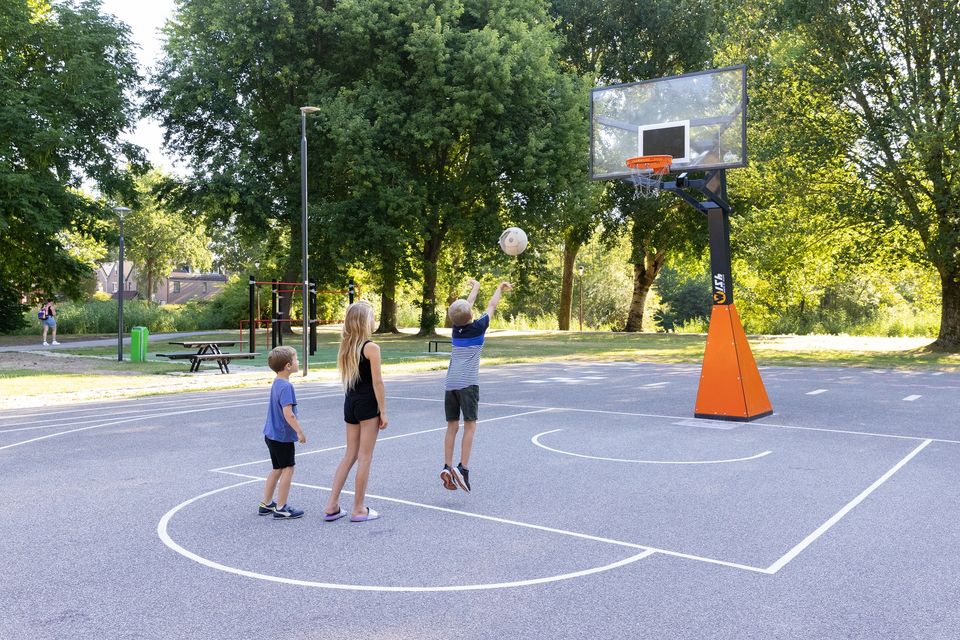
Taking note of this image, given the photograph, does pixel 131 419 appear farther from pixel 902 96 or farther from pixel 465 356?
pixel 902 96

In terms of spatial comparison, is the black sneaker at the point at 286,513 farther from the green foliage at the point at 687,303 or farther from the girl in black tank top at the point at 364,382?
the green foliage at the point at 687,303

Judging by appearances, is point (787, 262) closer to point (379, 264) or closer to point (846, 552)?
point (379, 264)

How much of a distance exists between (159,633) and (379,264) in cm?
3327

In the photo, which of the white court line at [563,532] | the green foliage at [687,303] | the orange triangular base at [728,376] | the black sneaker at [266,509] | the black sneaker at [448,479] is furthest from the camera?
the green foliage at [687,303]

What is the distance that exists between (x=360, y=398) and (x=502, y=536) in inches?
58.6

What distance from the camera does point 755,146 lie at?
1219 inches

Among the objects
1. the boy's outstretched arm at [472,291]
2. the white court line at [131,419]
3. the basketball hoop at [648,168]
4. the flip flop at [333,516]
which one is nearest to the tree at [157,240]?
the white court line at [131,419]

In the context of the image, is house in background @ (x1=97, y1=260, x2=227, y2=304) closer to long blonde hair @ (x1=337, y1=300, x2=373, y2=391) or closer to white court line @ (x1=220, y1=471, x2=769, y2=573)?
white court line @ (x1=220, y1=471, x2=769, y2=573)

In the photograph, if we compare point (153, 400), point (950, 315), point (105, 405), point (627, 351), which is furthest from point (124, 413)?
point (950, 315)

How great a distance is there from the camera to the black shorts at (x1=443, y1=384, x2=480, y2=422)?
7.66 meters

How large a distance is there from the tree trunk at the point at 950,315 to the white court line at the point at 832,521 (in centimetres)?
2236

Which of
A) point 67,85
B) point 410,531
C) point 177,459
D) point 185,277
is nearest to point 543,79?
point 67,85

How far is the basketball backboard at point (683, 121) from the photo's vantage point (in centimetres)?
1406

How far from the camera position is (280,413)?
656 centimetres
